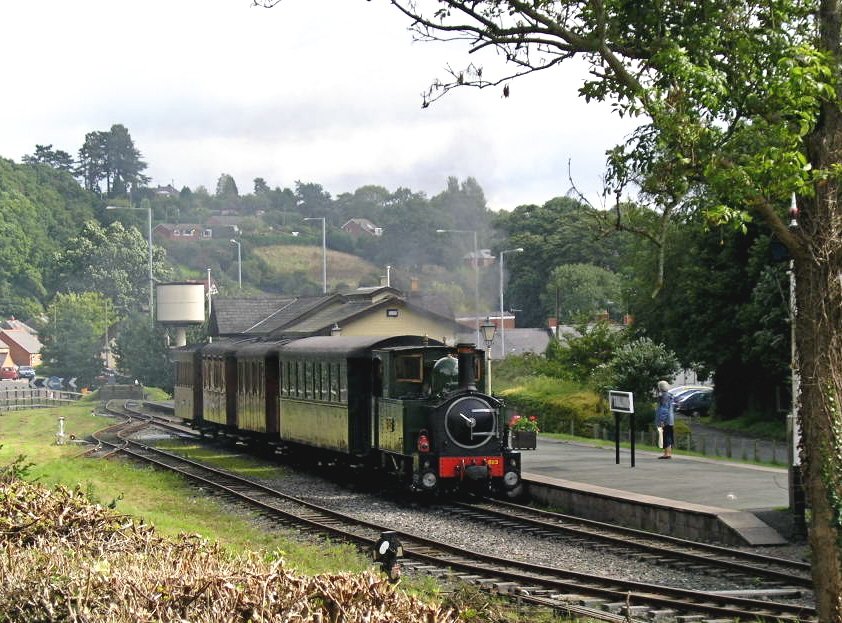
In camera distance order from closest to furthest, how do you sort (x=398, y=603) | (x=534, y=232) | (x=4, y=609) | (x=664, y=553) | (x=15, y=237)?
(x=398, y=603), (x=4, y=609), (x=664, y=553), (x=534, y=232), (x=15, y=237)

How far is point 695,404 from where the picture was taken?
5612 centimetres

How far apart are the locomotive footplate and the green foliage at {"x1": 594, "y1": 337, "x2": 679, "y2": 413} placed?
53.0 ft

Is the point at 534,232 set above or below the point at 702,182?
above

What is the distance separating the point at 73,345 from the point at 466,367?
68758mm

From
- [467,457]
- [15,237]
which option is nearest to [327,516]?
[467,457]

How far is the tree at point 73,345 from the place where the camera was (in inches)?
3361

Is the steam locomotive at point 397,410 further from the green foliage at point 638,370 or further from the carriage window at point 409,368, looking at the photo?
the green foliage at point 638,370

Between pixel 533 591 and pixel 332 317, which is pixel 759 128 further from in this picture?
pixel 332 317

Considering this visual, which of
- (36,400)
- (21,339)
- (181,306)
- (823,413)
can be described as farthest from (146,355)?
(823,413)

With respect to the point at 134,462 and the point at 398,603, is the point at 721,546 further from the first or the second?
the point at 134,462

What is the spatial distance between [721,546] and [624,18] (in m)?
9.10

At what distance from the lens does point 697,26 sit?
9.70 m

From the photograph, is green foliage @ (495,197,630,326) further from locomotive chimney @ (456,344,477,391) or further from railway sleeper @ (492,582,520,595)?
railway sleeper @ (492,582,520,595)

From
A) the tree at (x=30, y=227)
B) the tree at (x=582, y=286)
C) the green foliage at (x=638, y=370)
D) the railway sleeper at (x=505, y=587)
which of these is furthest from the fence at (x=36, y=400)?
the railway sleeper at (x=505, y=587)
